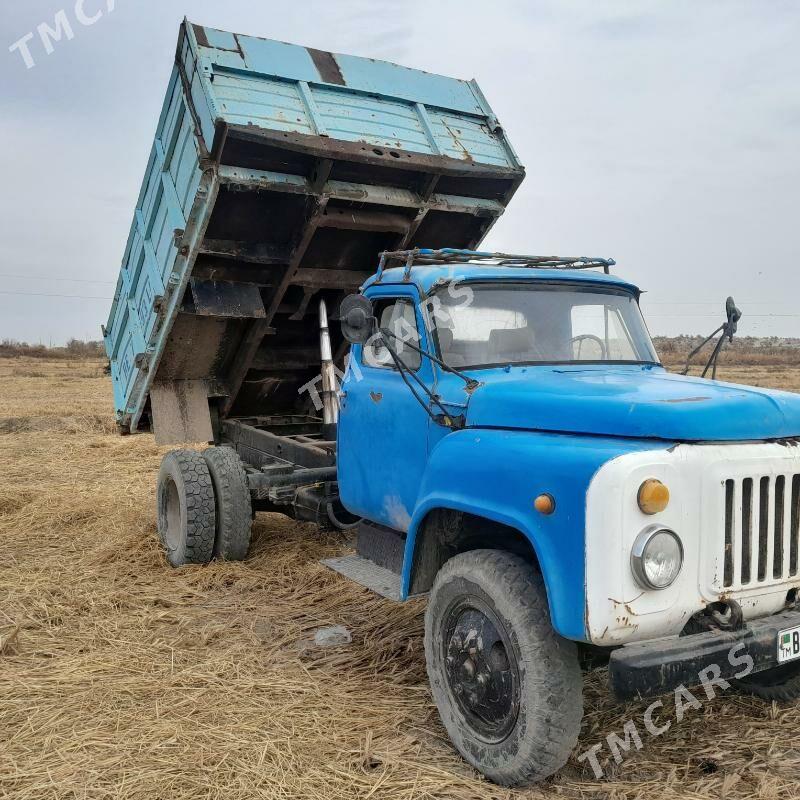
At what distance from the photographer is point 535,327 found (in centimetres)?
390

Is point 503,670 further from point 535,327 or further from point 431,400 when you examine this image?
point 535,327

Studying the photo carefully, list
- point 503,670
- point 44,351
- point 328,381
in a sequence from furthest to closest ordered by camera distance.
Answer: point 44,351 < point 328,381 < point 503,670

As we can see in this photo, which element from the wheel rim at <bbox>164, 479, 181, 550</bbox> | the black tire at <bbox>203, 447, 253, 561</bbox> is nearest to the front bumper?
the black tire at <bbox>203, 447, 253, 561</bbox>

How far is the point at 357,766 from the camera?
3.03 m

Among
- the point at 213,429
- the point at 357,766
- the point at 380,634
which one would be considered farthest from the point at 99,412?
the point at 357,766

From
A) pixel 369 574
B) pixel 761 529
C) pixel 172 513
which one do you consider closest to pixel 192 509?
pixel 172 513

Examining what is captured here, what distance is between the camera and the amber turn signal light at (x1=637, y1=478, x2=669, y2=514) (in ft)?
8.10

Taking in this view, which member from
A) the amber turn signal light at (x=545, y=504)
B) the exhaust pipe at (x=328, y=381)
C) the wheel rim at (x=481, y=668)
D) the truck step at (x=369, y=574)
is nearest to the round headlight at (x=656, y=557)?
the amber turn signal light at (x=545, y=504)

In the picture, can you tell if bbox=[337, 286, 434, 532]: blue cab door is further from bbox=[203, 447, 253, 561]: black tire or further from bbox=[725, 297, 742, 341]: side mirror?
bbox=[725, 297, 742, 341]: side mirror

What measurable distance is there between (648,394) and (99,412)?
49.7ft

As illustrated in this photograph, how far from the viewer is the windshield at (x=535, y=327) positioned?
3768mm

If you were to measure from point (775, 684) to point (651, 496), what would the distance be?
1724 mm

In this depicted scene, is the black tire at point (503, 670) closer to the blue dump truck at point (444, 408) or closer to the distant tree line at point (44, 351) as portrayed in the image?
the blue dump truck at point (444, 408)

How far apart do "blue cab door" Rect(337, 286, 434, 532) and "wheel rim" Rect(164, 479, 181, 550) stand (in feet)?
6.81
